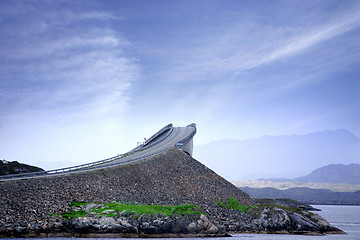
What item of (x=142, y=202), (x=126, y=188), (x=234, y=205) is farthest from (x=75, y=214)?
(x=234, y=205)

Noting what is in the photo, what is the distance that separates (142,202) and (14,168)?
50.3m

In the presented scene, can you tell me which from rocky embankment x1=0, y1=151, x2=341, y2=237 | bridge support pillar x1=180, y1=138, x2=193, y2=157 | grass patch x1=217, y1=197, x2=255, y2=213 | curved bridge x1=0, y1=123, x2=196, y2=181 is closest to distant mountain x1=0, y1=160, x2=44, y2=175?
curved bridge x1=0, y1=123, x2=196, y2=181

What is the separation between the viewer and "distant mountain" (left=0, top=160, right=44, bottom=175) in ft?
315

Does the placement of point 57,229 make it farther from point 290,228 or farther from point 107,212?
point 290,228

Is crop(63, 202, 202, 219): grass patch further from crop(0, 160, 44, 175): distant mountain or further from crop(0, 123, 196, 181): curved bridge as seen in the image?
crop(0, 160, 44, 175): distant mountain

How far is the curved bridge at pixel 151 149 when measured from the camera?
219 ft

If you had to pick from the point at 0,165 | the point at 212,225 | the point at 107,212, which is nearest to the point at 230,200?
the point at 212,225

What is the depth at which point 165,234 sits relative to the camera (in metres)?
54.9

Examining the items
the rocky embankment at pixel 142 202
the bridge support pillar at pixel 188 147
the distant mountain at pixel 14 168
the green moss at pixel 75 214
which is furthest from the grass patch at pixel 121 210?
the distant mountain at pixel 14 168

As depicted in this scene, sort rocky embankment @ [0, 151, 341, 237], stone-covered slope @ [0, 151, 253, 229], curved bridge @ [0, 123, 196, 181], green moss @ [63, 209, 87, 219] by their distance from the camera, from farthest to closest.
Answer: curved bridge @ [0, 123, 196, 181]
green moss @ [63, 209, 87, 219]
stone-covered slope @ [0, 151, 253, 229]
rocky embankment @ [0, 151, 341, 237]

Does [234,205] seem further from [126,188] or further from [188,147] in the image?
[188,147]

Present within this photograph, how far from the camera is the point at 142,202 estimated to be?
64875mm

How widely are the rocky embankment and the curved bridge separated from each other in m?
2.89

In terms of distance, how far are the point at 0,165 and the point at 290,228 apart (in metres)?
73.1
